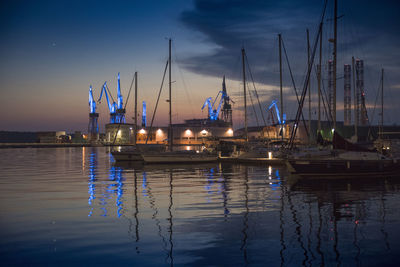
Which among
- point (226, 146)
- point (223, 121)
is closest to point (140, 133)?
point (223, 121)

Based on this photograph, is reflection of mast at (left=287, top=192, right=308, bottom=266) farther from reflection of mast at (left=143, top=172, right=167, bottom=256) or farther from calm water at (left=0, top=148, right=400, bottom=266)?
reflection of mast at (left=143, top=172, right=167, bottom=256)

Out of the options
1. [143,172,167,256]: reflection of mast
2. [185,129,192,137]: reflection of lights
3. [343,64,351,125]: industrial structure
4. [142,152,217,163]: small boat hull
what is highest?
[343,64,351,125]: industrial structure

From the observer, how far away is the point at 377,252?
9438mm

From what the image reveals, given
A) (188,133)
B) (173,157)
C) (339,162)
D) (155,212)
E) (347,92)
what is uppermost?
(347,92)

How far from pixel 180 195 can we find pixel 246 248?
10382mm

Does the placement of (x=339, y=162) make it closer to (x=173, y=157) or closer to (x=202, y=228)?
(x=202, y=228)

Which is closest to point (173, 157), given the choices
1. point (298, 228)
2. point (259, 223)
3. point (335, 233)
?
point (259, 223)

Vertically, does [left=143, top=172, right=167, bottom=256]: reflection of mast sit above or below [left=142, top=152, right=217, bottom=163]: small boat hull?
below

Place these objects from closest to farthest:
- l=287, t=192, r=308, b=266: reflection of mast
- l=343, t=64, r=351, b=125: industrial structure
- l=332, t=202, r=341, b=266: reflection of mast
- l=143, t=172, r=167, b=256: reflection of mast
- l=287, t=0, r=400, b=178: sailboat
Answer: l=332, t=202, r=341, b=266: reflection of mast
l=287, t=192, r=308, b=266: reflection of mast
l=143, t=172, r=167, b=256: reflection of mast
l=287, t=0, r=400, b=178: sailboat
l=343, t=64, r=351, b=125: industrial structure

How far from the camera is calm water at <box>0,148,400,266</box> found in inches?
360

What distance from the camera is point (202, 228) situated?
12.1m

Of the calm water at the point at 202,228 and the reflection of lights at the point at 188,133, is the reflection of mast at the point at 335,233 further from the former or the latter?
the reflection of lights at the point at 188,133

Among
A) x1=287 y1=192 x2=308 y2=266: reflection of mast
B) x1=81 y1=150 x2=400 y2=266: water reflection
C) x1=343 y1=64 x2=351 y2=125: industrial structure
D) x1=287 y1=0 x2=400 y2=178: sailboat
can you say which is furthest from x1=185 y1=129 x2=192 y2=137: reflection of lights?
x1=287 y1=192 x2=308 y2=266: reflection of mast

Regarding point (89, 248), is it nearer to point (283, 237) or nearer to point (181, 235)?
point (181, 235)
